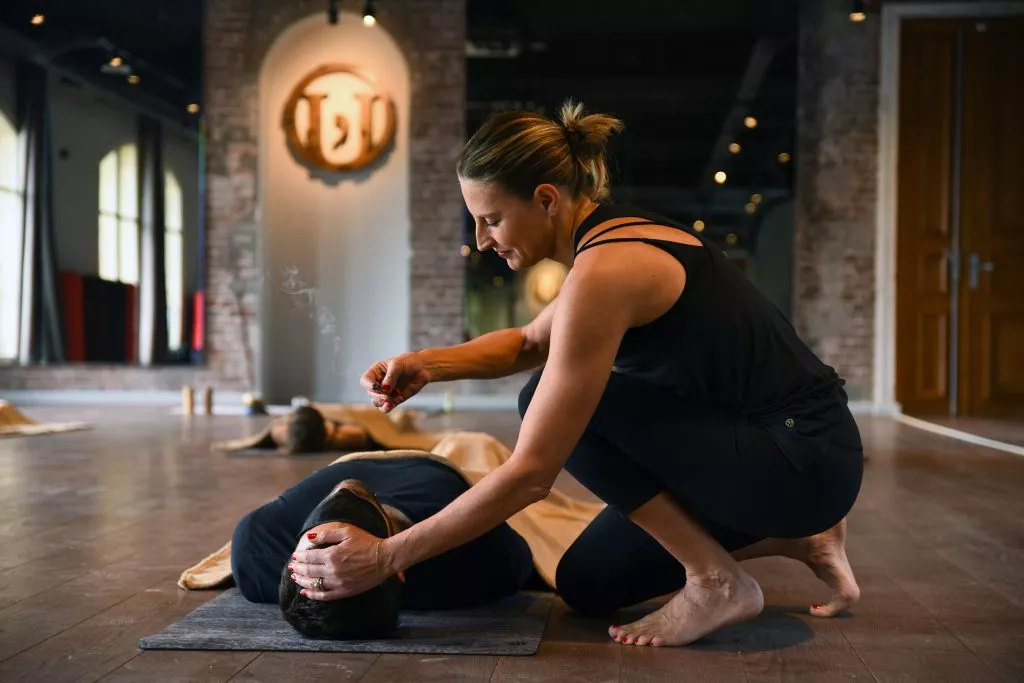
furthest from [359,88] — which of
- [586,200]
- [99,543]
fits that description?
[586,200]

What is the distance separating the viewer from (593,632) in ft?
6.07

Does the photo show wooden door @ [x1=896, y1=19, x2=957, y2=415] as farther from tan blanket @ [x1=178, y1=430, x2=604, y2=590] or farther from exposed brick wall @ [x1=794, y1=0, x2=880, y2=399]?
tan blanket @ [x1=178, y1=430, x2=604, y2=590]

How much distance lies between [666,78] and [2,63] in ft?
16.0

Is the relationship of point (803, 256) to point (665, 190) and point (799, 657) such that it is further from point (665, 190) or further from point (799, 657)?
point (799, 657)

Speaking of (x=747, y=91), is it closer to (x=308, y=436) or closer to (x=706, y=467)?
(x=308, y=436)

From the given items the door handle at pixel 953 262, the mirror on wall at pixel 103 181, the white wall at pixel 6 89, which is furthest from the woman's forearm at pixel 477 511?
the white wall at pixel 6 89

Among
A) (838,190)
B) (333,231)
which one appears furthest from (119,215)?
(838,190)

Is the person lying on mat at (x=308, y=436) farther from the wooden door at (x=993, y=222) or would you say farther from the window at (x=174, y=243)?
the wooden door at (x=993, y=222)

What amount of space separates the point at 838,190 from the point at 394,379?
6.66 m

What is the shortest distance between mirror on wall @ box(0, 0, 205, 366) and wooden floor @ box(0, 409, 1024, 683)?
4228 millimetres

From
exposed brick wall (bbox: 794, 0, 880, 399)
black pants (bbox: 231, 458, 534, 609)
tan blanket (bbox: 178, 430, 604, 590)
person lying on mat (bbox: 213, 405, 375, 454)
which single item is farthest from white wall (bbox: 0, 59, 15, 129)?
black pants (bbox: 231, 458, 534, 609)

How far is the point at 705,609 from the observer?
174cm

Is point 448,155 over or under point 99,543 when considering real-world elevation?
over

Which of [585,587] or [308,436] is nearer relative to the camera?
[585,587]
